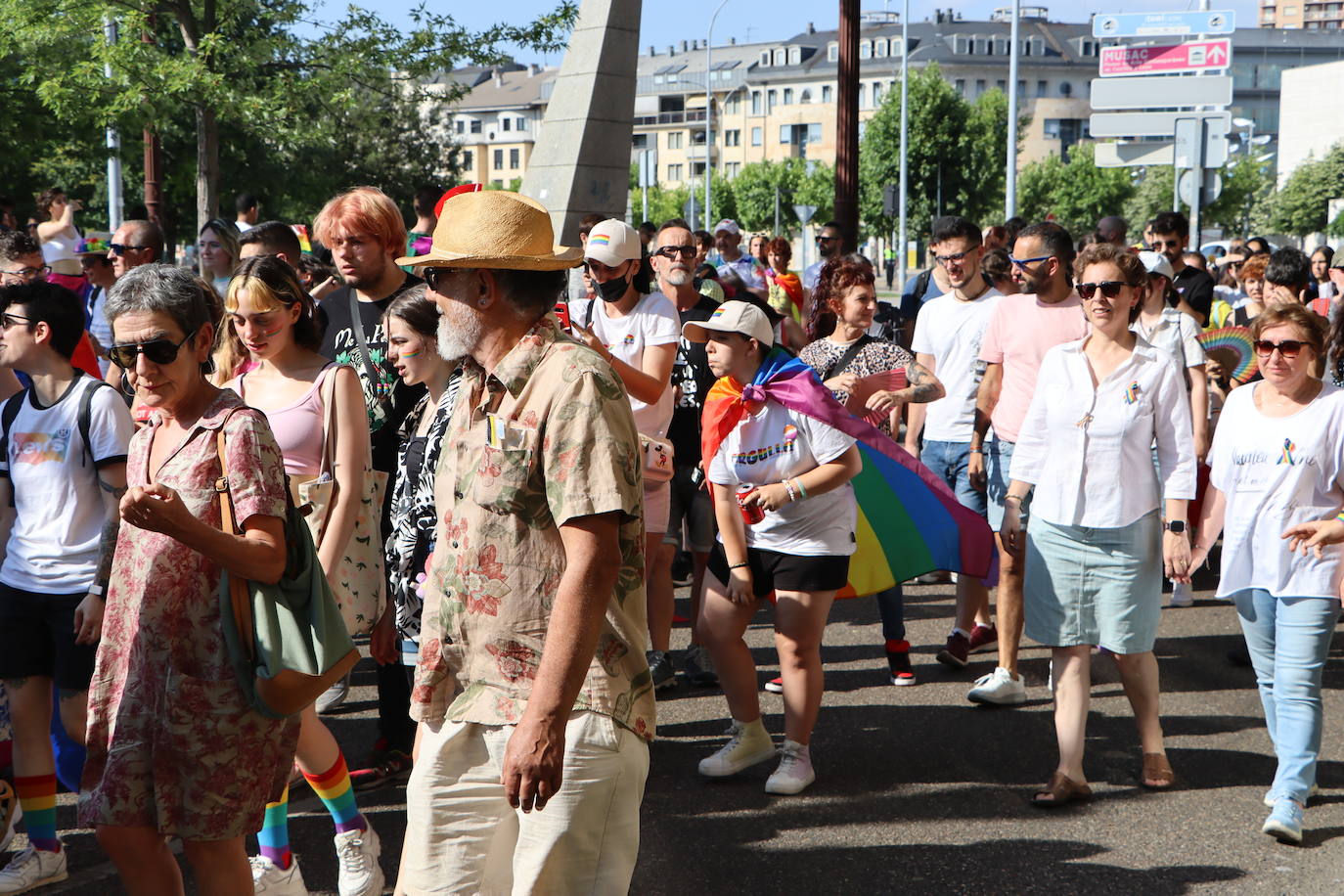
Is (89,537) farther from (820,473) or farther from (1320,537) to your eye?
(1320,537)

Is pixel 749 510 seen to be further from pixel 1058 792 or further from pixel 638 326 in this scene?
pixel 1058 792

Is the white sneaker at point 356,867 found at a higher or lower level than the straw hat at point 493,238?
lower

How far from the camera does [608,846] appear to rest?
112 inches

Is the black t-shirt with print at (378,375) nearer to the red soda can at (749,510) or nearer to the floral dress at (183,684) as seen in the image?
the red soda can at (749,510)

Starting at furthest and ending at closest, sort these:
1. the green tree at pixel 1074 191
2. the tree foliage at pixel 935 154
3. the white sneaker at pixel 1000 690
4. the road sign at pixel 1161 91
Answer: the green tree at pixel 1074 191
the tree foliage at pixel 935 154
the road sign at pixel 1161 91
the white sneaker at pixel 1000 690

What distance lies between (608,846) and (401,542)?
7.70 feet

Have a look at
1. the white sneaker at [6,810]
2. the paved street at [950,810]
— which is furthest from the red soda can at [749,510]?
the white sneaker at [6,810]

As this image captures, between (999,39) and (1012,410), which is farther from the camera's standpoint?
(999,39)

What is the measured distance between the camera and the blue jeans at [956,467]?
7.52m

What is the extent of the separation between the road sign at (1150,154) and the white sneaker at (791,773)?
11.6m

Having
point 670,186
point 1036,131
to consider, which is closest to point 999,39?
point 1036,131

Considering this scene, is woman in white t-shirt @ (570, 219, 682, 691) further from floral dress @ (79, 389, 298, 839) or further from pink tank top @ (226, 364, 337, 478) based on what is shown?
floral dress @ (79, 389, 298, 839)

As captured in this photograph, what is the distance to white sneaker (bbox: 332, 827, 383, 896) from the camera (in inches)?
169

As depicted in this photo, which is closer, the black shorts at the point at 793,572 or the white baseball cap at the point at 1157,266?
the black shorts at the point at 793,572
